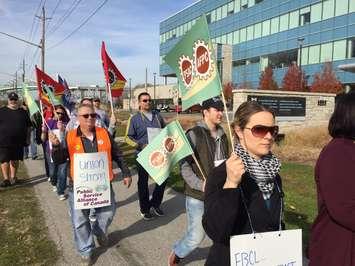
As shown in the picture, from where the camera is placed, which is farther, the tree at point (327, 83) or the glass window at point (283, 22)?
the glass window at point (283, 22)

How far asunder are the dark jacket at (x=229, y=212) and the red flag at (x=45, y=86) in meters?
7.58

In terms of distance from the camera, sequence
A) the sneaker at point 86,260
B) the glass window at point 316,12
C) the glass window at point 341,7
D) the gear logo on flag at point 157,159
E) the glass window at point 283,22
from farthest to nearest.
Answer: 1. the glass window at point 283,22
2. the glass window at point 316,12
3. the glass window at point 341,7
4. the sneaker at point 86,260
5. the gear logo on flag at point 157,159

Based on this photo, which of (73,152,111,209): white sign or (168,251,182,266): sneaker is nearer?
(168,251,182,266): sneaker

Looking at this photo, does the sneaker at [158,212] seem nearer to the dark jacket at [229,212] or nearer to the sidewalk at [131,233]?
the sidewalk at [131,233]

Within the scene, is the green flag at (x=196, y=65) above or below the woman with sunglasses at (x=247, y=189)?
above

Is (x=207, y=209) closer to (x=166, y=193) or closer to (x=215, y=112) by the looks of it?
(x=215, y=112)

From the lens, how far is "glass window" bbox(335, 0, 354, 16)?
161ft

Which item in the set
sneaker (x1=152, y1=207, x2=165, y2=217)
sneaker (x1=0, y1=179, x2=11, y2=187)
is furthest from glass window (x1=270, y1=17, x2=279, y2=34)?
sneaker (x1=152, y1=207, x2=165, y2=217)

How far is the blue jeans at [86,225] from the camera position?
5211 mm

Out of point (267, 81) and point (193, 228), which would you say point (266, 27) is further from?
point (193, 228)

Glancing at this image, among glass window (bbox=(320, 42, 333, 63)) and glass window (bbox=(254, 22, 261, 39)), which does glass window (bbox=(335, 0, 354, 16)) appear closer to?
glass window (bbox=(320, 42, 333, 63))

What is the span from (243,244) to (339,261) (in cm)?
53

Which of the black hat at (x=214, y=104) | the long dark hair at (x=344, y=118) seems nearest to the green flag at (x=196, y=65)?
the black hat at (x=214, y=104)

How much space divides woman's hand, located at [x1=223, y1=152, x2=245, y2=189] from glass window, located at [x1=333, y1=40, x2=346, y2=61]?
166 ft
